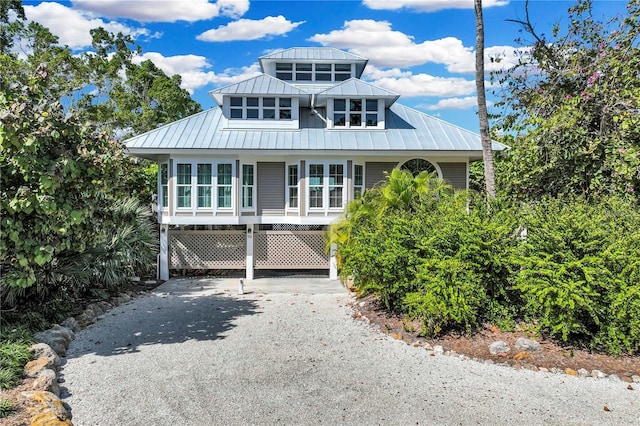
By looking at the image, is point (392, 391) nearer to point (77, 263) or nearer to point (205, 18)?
point (77, 263)

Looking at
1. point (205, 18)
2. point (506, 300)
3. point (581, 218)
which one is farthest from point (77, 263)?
point (205, 18)

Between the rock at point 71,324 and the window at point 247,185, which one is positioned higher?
the window at point 247,185

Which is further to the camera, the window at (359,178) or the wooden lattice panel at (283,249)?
the wooden lattice panel at (283,249)

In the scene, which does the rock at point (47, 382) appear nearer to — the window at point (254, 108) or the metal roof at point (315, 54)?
the window at point (254, 108)

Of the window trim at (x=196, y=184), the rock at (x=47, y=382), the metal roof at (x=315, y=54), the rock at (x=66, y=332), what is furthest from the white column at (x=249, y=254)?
the rock at (x=47, y=382)

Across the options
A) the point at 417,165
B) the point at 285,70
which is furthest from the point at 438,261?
the point at 285,70

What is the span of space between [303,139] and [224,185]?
8.89ft

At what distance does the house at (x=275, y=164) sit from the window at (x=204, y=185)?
1.1 inches

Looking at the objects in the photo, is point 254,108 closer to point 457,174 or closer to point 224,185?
point 224,185

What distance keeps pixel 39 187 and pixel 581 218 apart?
298 inches

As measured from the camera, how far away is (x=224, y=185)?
12883mm

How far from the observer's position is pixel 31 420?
13.9ft

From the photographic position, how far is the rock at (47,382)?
4984 mm

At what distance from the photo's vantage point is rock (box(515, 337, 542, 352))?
21.5ft
